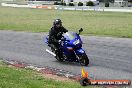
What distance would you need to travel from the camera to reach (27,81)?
10203mm

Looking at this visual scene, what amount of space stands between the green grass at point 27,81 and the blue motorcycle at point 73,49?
2213 millimetres

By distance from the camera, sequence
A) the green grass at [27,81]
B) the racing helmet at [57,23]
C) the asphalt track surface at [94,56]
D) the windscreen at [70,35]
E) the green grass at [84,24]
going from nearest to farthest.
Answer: the green grass at [27,81], the asphalt track surface at [94,56], the windscreen at [70,35], the racing helmet at [57,23], the green grass at [84,24]

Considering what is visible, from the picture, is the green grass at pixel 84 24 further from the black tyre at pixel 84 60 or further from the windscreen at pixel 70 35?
the black tyre at pixel 84 60

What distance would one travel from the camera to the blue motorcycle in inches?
529

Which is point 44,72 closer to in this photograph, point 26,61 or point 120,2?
point 26,61

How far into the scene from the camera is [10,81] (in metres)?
10.1

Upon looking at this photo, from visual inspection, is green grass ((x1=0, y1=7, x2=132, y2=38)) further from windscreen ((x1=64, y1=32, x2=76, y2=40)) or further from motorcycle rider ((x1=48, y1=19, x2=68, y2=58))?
windscreen ((x1=64, y1=32, x2=76, y2=40))

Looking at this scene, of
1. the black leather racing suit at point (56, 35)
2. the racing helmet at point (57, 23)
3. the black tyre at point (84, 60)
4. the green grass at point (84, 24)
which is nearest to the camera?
the black tyre at point (84, 60)

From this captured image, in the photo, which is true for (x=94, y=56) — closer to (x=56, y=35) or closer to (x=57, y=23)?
(x=56, y=35)

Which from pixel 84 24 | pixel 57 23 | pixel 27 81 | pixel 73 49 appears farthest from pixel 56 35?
pixel 84 24

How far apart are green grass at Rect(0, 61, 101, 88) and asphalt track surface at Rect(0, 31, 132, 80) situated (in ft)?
5.24

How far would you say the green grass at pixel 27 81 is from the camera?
380 inches

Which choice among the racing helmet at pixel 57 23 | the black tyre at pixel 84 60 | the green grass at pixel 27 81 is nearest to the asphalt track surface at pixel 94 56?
the black tyre at pixel 84 60

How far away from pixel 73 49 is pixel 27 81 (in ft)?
12.2
